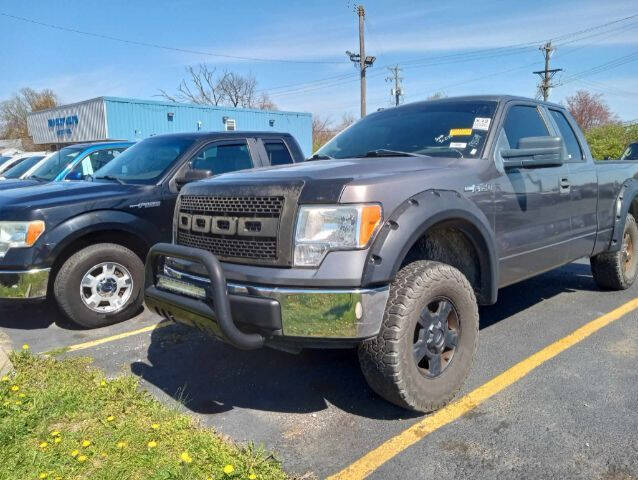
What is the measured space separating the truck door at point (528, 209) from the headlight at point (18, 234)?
3.70 metres

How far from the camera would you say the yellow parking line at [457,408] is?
2.60 m

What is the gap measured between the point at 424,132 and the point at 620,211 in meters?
2.48

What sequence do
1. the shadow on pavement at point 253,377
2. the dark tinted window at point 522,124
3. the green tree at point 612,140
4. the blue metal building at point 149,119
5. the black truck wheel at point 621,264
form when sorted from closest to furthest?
the shadow on pavement at point 253,377 → the dark tinted window at point 522,124 → the black truck wheel at point 621,264 → the green tree at point 612,140 → the blue metal building at point 149,119

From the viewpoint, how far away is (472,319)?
3221 millimetres

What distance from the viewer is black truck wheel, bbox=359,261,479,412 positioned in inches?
108

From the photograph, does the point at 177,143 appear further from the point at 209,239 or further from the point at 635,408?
the point at 635,408

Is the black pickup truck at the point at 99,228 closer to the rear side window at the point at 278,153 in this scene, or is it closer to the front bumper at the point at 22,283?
the front bumper at the point at 22,283

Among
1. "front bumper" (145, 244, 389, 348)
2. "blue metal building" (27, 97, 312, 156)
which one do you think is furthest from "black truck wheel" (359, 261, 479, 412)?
"blue metal building" (27, 97, 312, 156)

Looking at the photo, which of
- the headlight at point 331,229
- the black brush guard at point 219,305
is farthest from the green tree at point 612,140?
the black brush guard at point 219,305

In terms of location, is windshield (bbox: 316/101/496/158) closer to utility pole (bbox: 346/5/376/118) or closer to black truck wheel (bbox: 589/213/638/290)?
black truck wheel (bbox: 589/213/638/290)

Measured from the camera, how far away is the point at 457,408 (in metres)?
3.14

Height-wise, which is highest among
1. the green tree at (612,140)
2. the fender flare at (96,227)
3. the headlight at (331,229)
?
the green tree at (612,140)

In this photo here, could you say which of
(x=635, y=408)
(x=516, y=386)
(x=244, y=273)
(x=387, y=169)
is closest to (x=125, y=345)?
(x=244, y=273)

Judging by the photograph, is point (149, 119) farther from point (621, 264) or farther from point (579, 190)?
point (579, 190)
